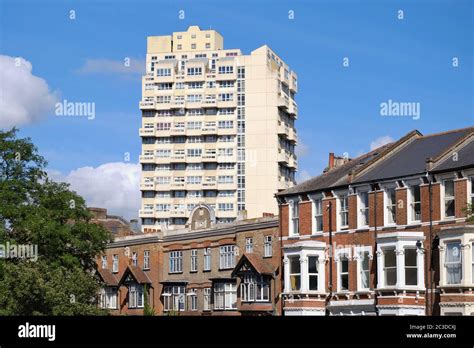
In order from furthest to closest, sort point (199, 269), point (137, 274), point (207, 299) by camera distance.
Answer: point (137, 274) < point (199, 269) < point (207, 299)

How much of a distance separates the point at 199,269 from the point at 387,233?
27.2m

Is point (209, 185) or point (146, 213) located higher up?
point (209, 185)

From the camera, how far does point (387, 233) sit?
203 feet

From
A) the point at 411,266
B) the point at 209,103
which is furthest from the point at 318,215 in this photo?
the point at 209,103

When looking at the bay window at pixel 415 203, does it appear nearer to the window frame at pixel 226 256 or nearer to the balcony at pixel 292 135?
the window frame at pixel 226 256

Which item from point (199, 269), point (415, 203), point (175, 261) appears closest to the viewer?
point (415, 203)

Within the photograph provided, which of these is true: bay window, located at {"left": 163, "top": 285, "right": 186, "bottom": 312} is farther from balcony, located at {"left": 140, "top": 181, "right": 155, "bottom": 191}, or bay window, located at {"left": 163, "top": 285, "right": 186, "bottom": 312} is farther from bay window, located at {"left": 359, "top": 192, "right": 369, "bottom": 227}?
balcony, located at {"left": 140, "top": 181, "right": 155, "bottom": 191}

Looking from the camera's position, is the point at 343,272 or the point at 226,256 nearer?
the point at 343,272

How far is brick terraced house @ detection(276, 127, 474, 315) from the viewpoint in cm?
5803

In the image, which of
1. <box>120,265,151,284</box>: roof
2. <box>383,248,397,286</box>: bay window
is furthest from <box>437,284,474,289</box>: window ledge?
<box>120,265,151,284</box>: roof

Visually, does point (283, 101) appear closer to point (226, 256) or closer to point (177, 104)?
point (177, 104)

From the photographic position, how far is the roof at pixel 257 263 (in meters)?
74.1

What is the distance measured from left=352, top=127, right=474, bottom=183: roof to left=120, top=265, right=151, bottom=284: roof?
29.7 metres
